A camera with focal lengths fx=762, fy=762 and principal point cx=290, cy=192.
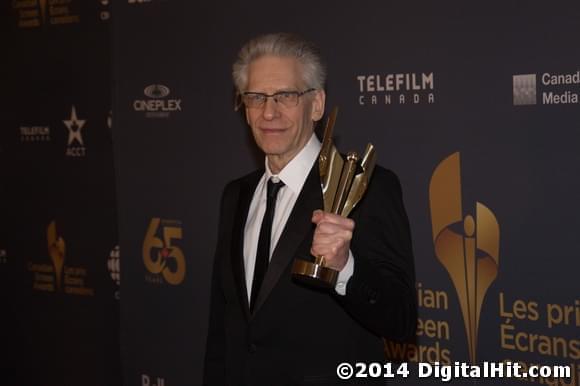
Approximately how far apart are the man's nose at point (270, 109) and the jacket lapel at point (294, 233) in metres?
0.21

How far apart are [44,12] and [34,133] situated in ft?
2.42

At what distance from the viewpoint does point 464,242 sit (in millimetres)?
2982

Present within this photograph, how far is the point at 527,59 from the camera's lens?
109 inches

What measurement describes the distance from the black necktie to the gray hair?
312 mm

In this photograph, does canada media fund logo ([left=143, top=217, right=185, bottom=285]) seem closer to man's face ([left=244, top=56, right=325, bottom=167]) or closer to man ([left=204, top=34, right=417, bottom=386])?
man ([left=204, top=34, right=417, bottom=386])

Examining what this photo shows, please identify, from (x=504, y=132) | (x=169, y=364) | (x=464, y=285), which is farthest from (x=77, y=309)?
(x=504, y=132)

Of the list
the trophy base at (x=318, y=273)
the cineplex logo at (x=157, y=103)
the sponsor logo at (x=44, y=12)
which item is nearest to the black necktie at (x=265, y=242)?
the trophy base at (x=318, y=273)

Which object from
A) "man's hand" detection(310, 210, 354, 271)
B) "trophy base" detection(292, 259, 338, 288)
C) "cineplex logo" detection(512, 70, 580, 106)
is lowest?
"trophy base" detection(292, 259, 338, 288)

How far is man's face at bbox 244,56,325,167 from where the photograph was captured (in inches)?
82.4

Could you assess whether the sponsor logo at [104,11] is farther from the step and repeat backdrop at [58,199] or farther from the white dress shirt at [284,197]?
the white dress shirt at [284,197]

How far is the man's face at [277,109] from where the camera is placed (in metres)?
2.09

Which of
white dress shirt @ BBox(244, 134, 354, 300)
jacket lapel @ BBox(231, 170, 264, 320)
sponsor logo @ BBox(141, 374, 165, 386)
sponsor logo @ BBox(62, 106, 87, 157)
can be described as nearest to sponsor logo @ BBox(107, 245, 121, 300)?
sponsor logo @ BBox(141, 374, 165, 386)

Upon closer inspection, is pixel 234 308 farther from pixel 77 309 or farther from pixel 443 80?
pixel 77 309

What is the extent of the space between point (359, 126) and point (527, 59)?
2.54ft
